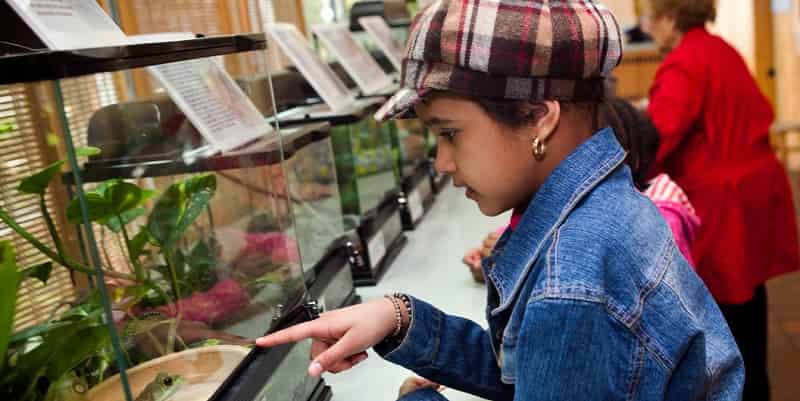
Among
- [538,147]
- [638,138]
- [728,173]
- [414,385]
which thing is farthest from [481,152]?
[728,173]

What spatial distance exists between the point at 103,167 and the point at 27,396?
0.28 m

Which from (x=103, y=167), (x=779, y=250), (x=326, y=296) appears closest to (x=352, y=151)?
(x=326, y=296)

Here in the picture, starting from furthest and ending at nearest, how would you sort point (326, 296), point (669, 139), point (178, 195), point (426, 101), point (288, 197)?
point (669, 139), point (326, 296), point (288, 197), point (178, 195), point (426, 101)

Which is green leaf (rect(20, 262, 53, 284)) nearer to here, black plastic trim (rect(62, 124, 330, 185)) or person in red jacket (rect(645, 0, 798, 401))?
black plastic trim (rect(62, 124, 330, 185))

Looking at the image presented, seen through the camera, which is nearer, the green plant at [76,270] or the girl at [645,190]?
the green plant at [76,270]

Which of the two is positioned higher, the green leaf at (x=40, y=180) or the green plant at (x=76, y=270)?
the green leaf at (x=40, y=180)

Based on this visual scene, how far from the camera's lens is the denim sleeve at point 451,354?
3.29ft

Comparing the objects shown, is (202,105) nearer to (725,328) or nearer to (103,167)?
(103,167)

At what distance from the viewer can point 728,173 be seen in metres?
2.41

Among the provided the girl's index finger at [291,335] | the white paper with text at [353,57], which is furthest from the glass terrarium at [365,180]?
the girl's index finger at [291,335]

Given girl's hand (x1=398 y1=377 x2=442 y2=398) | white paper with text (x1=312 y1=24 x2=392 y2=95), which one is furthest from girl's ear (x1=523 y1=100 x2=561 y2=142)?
white paper with text (x1=312 y1=24 x2=392 y2=95)

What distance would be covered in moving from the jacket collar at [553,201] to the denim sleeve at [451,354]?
Answer: 14 cm

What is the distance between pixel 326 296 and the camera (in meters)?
1.33

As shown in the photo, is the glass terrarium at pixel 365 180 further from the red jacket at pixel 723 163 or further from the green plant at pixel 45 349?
the red jacket at pixel 723 163
